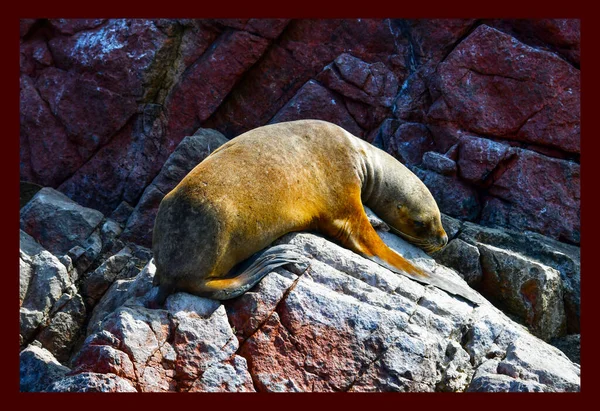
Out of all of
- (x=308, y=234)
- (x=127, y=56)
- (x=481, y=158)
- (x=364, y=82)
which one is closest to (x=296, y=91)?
(x=364, y=82)

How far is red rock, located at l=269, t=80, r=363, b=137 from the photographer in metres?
13.9

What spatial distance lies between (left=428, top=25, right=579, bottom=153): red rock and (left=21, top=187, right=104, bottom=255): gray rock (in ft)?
19.8

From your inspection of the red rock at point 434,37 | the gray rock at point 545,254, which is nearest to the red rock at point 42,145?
the red rock at point 434,37

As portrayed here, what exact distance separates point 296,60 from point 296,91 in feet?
1.79

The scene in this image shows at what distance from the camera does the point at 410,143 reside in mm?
13453

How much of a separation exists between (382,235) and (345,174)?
1.01 metres

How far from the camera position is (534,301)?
33.4ft

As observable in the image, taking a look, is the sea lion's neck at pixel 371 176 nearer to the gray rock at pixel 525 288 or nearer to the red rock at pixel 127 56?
the gray rock at pixel 525 288

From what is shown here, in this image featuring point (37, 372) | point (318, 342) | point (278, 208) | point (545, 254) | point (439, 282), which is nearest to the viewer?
point (318, 342)

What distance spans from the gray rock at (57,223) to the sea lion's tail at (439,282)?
5347mm

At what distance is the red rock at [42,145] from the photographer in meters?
14.4

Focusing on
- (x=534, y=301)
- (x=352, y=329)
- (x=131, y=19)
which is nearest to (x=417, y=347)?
(x=352, y=329)

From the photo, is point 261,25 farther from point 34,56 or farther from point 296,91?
point 34,56

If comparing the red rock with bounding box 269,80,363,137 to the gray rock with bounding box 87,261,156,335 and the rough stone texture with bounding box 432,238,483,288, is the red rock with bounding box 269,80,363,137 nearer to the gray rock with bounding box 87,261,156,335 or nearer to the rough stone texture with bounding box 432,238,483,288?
the rough stone texture with bounding box 432,238,483,288
